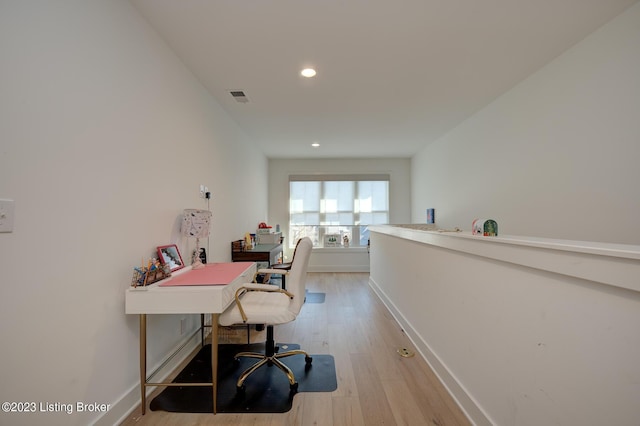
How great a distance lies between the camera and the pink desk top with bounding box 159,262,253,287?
5.84 feet

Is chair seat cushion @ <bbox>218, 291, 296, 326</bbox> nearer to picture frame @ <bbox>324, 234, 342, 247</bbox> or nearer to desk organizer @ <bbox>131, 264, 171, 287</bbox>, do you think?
desk organizer @ <bbox>131, 264, 171, 287</bbox>

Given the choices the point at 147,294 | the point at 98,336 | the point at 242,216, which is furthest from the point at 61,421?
the point at 242,216

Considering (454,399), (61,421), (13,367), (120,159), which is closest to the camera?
(13,367)

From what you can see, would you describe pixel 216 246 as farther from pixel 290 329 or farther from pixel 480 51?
pixel 480 51

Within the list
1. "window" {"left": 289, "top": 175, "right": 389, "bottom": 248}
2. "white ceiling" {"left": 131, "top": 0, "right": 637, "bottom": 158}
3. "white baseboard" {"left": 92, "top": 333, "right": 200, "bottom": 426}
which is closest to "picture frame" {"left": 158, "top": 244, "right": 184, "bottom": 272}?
"white baseboard" {"left": 92, "top": 333, "right": 200, "bottom": 426}

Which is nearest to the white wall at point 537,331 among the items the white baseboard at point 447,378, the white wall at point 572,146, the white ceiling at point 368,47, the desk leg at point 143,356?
the white baseboard at point 447,378

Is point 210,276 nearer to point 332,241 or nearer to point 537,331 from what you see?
point 537,331

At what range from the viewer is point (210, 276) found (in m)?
2.00

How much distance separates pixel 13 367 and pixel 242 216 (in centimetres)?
304

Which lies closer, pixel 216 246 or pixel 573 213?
pixel 573 213

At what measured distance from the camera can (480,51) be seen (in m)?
2.20

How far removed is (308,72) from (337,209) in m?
3.94

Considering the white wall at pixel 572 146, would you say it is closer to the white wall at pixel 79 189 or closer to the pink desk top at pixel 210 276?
the pink desk top at pixel 210 276

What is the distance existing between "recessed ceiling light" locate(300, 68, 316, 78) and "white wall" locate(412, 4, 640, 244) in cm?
205
